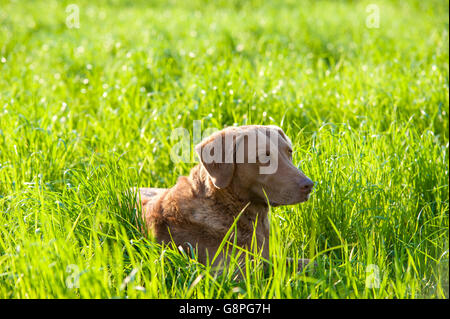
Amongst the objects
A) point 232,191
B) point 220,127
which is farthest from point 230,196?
point 220,127

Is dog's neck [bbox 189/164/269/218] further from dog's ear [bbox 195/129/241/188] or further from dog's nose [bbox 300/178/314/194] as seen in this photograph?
dog's nose [bbox 300/178/314/194]

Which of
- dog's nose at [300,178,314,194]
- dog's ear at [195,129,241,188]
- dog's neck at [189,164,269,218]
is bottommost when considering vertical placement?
dog's neck at [189,164,269,218]

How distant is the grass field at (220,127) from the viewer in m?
2.65

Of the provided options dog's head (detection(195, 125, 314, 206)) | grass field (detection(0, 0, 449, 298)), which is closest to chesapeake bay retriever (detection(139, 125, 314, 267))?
dog's head (detection(195, 125, 314, 206))

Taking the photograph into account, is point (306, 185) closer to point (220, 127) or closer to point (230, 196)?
point (230, 196)

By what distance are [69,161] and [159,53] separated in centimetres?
304

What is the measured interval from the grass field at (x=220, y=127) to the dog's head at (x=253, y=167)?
0.29 m

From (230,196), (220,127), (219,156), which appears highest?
(219,156)

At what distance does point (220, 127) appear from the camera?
4.75m

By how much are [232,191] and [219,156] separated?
0.23 meters

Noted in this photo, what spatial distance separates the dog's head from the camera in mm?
2938

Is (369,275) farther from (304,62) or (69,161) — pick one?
(304,62)
